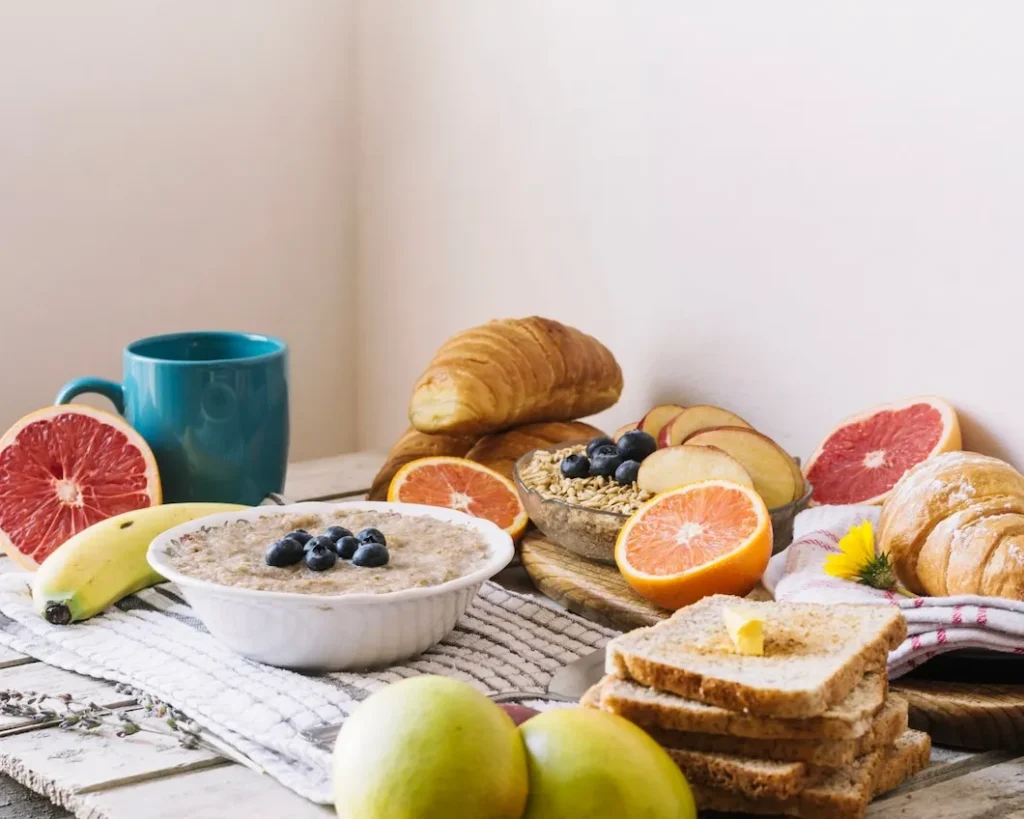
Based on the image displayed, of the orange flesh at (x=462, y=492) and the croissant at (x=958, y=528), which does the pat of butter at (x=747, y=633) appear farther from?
the orange flesh at (x=462, y=492)

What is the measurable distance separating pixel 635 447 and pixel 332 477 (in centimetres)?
71

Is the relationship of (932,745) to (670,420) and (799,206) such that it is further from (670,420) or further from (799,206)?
(799,206)

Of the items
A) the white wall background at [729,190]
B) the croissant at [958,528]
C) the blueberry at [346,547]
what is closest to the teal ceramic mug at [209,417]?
the blueberry at [346,547]

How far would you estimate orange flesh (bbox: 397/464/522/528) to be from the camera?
165 cm

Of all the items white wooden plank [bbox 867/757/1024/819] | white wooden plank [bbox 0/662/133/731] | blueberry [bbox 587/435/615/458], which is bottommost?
white wooden plank [bbox 0/662/133/731]

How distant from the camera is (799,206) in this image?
1718 millimetres

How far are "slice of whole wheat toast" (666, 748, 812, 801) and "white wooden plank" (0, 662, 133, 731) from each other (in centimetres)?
55

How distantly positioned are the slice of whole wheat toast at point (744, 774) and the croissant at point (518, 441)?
812 mm

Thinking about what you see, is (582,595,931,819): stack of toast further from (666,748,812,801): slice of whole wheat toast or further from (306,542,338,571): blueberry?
(306,542,338,571): blueberry

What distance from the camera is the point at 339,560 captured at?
1.29 meters

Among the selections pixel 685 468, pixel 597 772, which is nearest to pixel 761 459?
pixel 685 468

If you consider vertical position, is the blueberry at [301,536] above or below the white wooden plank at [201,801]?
above

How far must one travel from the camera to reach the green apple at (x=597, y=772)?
2.77 feet

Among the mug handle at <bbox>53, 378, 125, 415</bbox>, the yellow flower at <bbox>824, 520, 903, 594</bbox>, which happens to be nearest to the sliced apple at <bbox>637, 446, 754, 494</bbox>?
the yellow flower at <bbox>824, 520, 903, 594</bbox>
